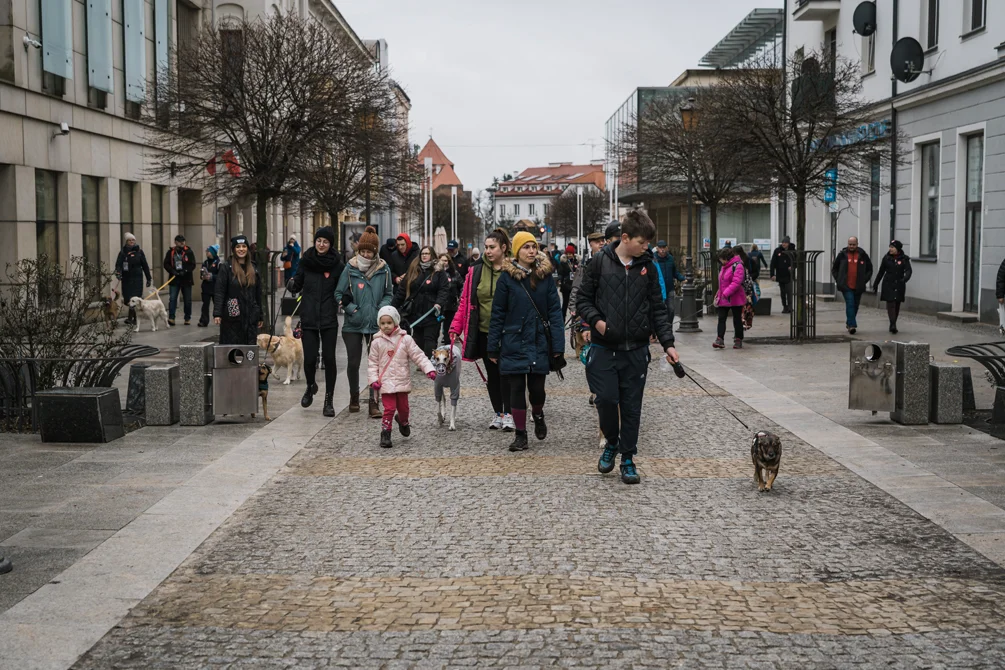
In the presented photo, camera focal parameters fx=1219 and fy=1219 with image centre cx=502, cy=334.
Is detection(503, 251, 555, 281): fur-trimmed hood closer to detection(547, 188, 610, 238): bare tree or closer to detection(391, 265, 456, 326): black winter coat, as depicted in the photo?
detection(391, 265, 456, 326): black winter coat

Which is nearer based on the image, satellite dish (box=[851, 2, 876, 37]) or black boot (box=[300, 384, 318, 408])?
black boot (box=[300, 384, 318, 408])

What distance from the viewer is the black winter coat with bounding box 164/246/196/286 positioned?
24766mm

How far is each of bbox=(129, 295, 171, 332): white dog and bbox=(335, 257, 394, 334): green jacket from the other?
11850mm

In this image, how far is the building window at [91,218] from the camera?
2467 centimetres

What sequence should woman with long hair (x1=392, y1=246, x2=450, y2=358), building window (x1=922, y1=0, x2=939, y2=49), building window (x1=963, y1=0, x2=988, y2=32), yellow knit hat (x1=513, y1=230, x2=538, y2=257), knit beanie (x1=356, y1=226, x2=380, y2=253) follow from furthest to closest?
building window (x1=922, y1=0, x2=939, y2=49)
building window (x1=963, y1=0, x2=988, y2=32)
woman with long hair (x1=392, y1=246, x2=450, y2=358)
knit beanie (x1=356, y1=226, x2=380, y2=253)
yellow knit hat (x1=513, y1=230, x2=538, y2=257)

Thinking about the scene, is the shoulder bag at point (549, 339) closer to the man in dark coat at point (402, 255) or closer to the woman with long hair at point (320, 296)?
the woman with long hair at point (320, 296)

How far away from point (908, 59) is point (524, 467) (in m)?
21.2

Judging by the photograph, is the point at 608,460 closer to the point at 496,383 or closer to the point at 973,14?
the point at 496,383

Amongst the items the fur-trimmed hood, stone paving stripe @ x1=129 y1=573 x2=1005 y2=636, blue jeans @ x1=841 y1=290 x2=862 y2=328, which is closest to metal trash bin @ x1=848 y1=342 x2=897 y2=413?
the fur-trimmed hood

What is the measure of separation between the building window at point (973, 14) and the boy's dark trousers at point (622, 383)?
1833cm

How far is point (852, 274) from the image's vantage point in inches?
836

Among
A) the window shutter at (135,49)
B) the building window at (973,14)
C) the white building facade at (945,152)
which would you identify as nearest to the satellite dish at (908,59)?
the white building facade at (945,152)

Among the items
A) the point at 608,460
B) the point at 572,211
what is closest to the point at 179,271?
the point at 608,460

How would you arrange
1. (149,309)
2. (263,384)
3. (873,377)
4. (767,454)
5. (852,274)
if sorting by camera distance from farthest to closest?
(149,309), (852,274), (263,384), (873,377), (767,454)
